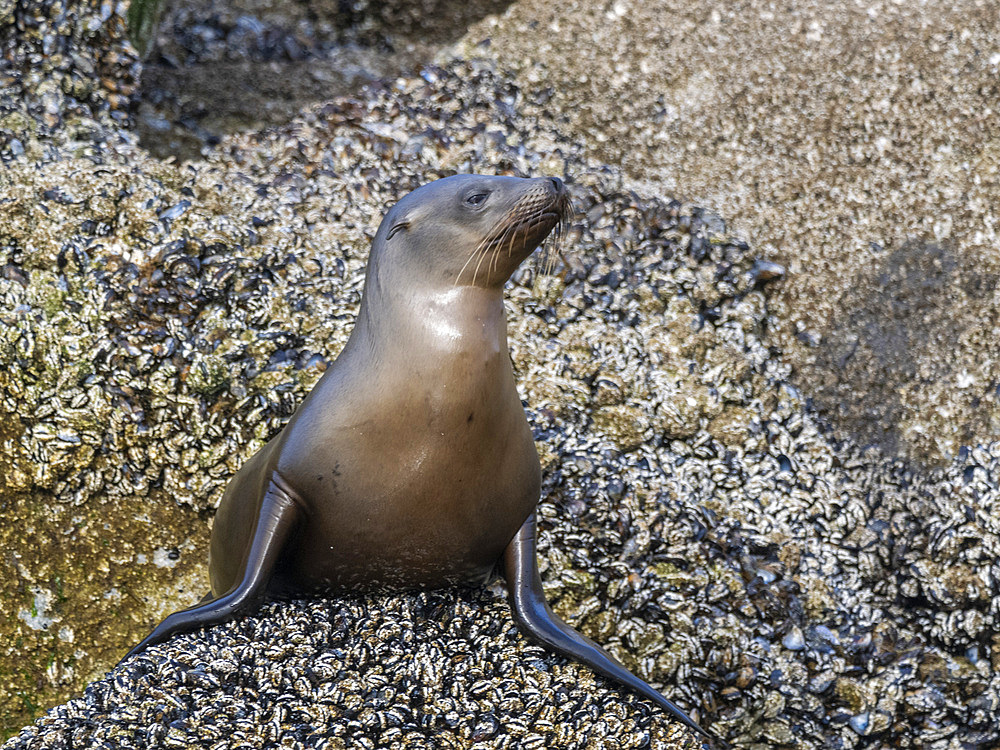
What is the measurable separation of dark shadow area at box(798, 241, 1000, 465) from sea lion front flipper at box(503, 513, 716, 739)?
2.51m

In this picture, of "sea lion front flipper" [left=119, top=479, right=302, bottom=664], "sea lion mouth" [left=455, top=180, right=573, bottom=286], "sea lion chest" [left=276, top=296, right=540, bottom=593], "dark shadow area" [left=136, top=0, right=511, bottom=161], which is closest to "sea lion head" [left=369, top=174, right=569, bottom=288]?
"sea lion mouth" [left=455, top=180, right=573, bottom=286]

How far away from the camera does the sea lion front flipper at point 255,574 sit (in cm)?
379

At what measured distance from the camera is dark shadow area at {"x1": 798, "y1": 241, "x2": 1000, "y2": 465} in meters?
5.89

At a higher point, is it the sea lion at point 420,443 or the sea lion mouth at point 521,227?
the sea lion mouth at point 521,227

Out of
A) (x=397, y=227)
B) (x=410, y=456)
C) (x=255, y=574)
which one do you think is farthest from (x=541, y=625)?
(x=397, y=227)

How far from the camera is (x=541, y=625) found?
3977 millimetres

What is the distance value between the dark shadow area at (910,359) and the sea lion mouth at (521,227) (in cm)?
278

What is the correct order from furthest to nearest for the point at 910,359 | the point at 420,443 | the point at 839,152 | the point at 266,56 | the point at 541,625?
the point at 266,56 → the point at 839,152 → the point at 910,359 → the point at 541,625 → the point at 420,443

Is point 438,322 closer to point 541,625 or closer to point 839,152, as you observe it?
point 541,625

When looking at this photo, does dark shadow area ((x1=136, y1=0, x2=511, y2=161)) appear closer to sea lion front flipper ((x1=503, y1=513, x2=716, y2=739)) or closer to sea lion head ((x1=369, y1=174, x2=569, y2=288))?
sea lion head ((x1=369, y1=174, x2=569, y2=288))

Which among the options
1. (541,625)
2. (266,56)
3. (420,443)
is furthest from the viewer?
(266,56)

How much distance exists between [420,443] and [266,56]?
230 inches

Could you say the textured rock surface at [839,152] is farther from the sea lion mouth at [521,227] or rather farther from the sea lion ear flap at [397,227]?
the sea lion ear flap at [397,227]

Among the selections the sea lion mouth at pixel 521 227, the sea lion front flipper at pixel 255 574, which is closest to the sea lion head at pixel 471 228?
the sea lion mouth at pixel 521 227
